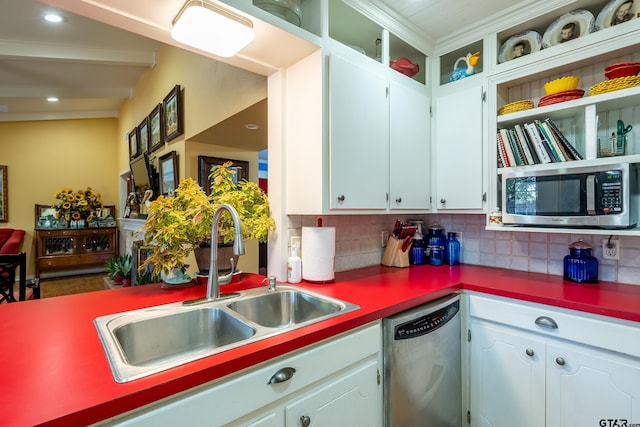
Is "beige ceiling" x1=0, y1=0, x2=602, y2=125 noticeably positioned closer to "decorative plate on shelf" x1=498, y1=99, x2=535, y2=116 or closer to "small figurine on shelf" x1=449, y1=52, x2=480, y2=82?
"small figurine on shelf" x1=449, y1=52, x2=480, y2=82

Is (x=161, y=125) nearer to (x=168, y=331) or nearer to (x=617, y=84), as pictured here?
(x=168, y=331)

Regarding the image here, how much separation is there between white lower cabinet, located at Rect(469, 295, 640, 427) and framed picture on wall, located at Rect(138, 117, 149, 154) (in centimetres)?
468

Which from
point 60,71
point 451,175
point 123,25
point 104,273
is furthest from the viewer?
point 104,273

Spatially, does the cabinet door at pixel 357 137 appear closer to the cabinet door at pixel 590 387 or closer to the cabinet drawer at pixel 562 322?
the cabinet drawer at pixel 562 322

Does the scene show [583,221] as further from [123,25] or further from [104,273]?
[104,273]

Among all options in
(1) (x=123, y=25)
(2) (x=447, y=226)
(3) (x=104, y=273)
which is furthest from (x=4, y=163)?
(2) (x=447, y=226)

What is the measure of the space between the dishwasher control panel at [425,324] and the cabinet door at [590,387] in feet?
1.41

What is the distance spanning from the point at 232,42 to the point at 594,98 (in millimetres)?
1731

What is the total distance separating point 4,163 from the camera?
5.76 metres

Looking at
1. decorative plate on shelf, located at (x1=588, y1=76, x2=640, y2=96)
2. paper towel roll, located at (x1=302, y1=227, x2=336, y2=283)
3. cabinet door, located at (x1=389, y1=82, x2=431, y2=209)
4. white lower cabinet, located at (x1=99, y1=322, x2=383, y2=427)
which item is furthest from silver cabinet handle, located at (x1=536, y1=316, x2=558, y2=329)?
decorative plate on shelf, located at (x1=588, y1=76, x2=640, y2=96)

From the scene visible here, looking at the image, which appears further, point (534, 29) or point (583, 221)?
point (534, 29)

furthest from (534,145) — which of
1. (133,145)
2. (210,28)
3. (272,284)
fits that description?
(133,145)

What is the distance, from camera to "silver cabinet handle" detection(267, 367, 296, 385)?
93cm

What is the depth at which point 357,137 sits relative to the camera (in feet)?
5.52
